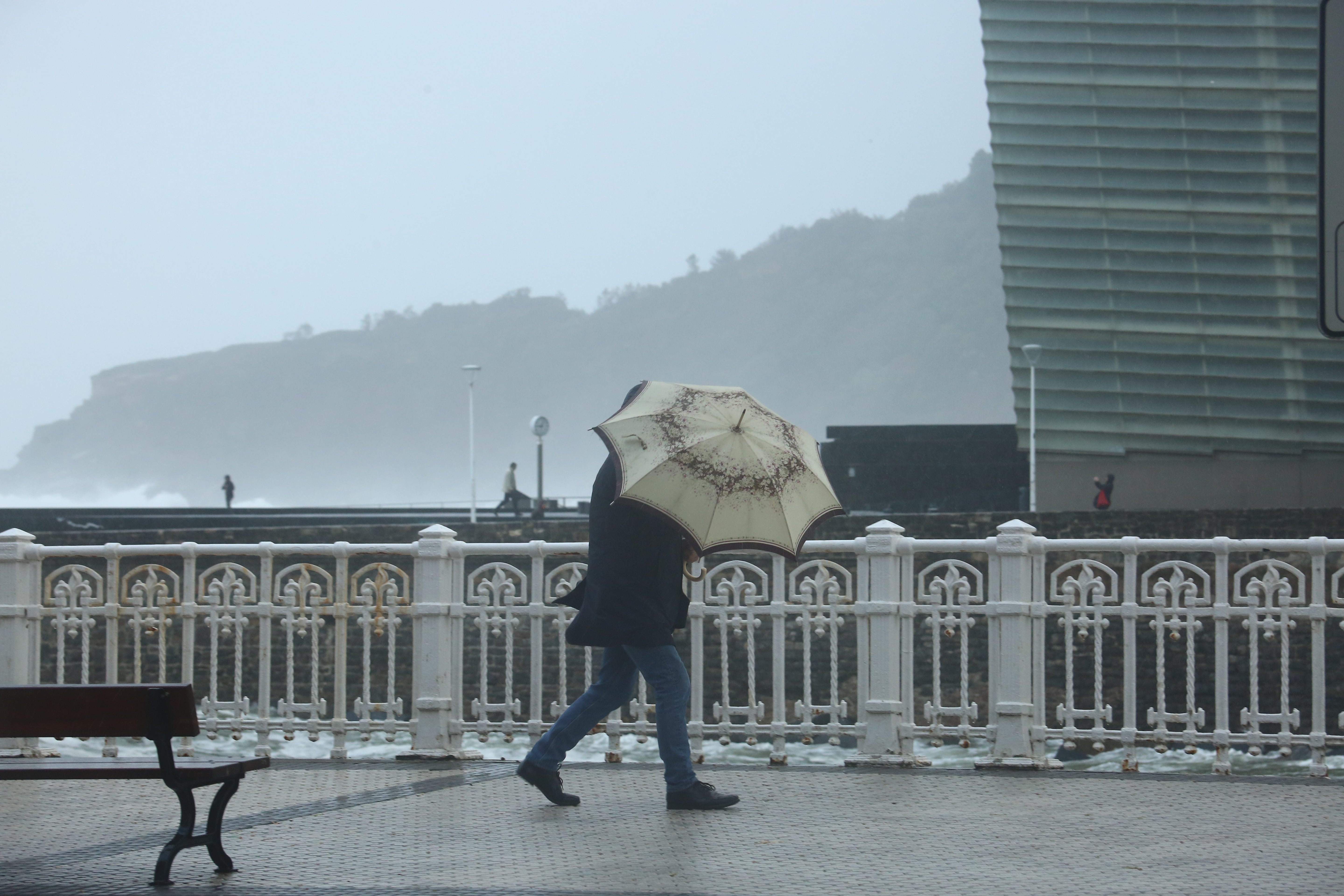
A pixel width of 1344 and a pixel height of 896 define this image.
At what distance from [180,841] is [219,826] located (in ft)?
0.49

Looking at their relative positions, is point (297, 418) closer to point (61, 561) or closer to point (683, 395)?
point (61, 561)

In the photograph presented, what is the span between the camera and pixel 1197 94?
29.4 metres

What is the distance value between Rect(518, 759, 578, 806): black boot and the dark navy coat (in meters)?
0.60

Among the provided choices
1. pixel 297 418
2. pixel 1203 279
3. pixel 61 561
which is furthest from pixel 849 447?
pixel 297 418

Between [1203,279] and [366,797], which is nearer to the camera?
[366,797]

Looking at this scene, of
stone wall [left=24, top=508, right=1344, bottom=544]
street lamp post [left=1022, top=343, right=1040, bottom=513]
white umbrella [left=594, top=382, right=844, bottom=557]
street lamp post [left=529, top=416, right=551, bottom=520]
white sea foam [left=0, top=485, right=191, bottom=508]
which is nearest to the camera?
white umbrella [left=594, top=382, right=844, bottom=557]

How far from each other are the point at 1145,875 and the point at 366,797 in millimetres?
3336

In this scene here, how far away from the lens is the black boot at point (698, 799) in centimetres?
564

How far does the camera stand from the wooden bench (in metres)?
4.40

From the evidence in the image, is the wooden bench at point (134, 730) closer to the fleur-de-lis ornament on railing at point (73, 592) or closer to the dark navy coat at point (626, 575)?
the dark navy coat at point (626, 575)

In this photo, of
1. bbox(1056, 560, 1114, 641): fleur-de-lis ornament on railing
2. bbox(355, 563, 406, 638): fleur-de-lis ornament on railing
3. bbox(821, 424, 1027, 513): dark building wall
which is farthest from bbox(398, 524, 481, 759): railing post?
bbox(821, 424, 1027, 513): dark building wall

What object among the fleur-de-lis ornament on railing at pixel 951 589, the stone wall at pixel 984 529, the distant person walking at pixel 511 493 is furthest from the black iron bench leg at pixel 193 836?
the distant person walking at pixel 511 493

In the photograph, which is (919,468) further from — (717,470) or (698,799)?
(717,470)

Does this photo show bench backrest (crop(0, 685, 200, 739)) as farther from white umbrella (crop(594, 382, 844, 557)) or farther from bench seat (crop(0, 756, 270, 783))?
white umbrella (crop(594, 382, 844, 557))
